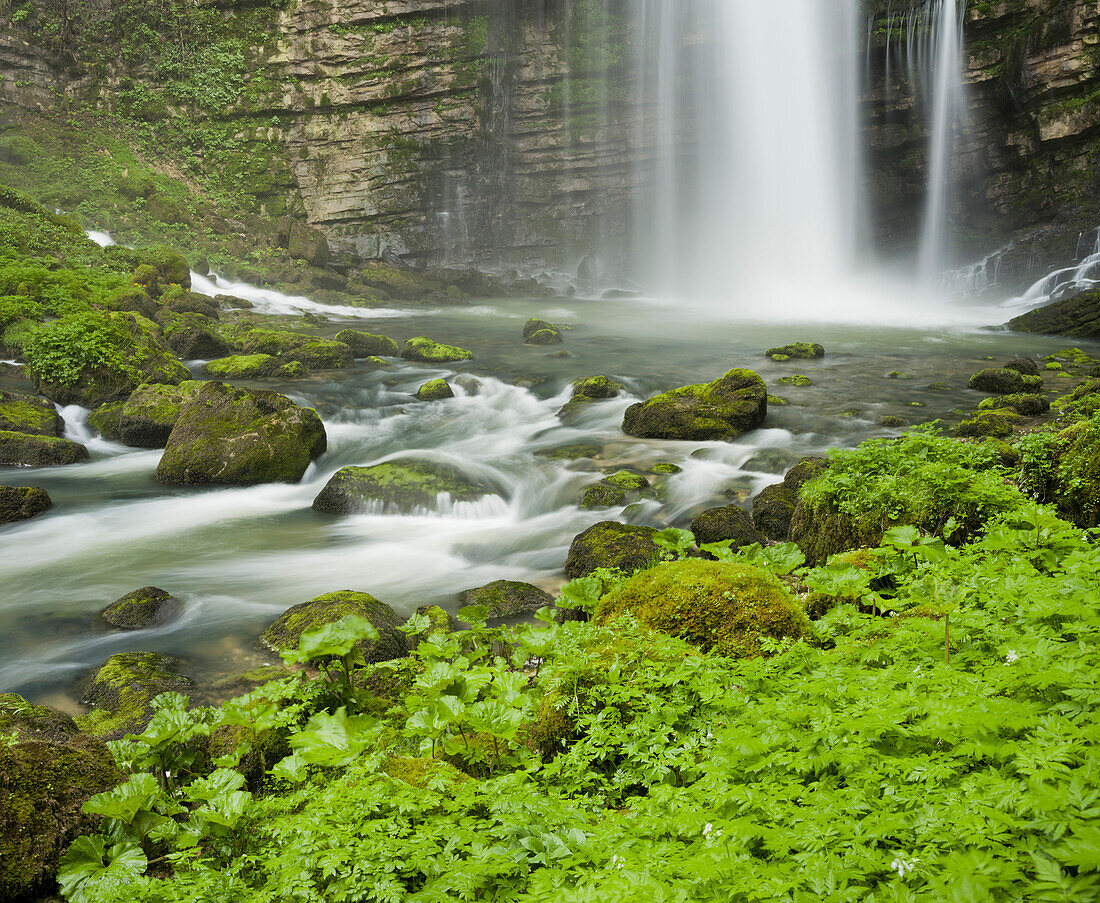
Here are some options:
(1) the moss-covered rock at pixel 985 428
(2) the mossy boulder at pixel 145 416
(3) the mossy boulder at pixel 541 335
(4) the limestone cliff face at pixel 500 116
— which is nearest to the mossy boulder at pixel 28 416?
(2) the mossy boulder at pixel 145 416

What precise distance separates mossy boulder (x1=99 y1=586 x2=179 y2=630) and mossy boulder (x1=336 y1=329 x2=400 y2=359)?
520 inches

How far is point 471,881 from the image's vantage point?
224 cm

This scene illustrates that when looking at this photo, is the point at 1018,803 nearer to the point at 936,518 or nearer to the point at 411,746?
the point at 411,746

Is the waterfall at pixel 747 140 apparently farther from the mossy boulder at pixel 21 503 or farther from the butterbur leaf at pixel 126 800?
the butterbur leaf at pixel 126 800

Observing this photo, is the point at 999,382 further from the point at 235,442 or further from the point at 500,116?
the point at 500,116

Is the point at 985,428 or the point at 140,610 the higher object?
the point at 985,428

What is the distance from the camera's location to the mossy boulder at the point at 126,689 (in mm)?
4836

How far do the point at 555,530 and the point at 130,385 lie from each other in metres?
9.71

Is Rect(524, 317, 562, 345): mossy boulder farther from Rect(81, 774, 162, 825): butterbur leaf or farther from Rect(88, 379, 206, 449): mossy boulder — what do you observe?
Rect(81, 774, 162, 825): butterbur leaf

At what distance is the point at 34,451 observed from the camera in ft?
36.0

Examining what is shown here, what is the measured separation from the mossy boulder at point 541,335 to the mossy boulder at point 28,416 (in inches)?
528

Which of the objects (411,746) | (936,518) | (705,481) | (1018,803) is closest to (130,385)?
(705,481)

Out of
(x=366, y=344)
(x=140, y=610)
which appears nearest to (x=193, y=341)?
(x=366, y=344)

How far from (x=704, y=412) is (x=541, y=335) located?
11184 mm
